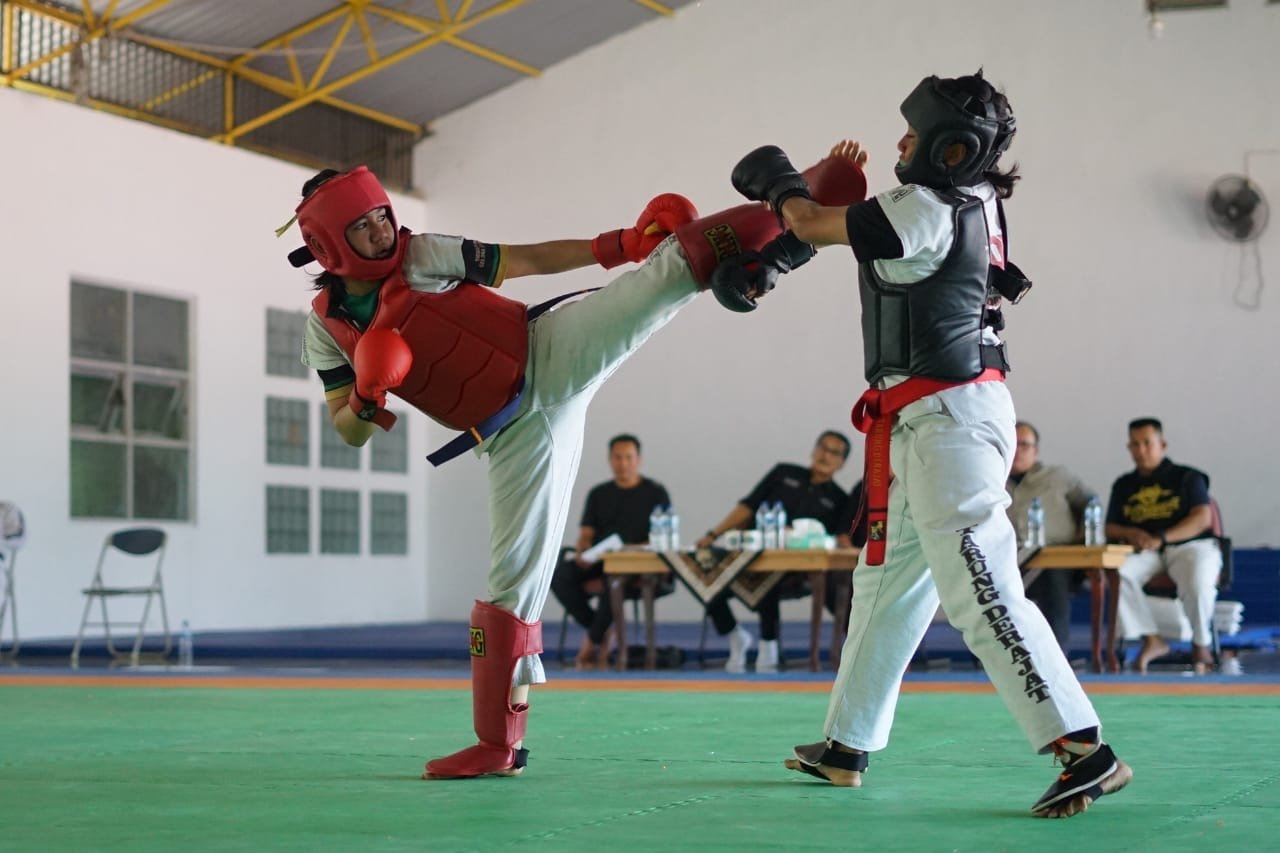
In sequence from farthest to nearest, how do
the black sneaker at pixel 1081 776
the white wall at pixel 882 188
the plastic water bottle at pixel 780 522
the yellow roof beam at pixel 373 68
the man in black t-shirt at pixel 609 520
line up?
the yellow roof beam at pixel 373 68 → the white wall at pixel 882 188 → the man in black t-shirt at pixel 609 520 → the plastic water bottle at pixel 780 522 → the black sneaker at pixel 1081 776

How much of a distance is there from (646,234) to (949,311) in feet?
2.41

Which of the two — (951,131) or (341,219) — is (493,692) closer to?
(341,219)

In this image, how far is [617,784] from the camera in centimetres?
350

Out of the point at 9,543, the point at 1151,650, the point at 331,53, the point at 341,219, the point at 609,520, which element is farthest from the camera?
the point at 331,53

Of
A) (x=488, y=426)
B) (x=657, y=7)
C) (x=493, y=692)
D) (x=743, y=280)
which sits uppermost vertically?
(x=657, y=7)

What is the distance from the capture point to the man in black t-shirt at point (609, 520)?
9047 mm

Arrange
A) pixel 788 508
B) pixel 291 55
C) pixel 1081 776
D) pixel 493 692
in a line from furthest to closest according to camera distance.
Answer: pixel 291 55
pixel 788 508
pixel 493 692
pixel 1081 776

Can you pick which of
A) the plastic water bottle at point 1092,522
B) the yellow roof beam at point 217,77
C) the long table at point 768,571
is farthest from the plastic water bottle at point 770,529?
the yellow roof beam at point 217,77

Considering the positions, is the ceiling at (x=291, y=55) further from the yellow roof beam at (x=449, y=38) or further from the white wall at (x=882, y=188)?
the white wall at (x=882, y=188)

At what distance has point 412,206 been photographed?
15328mm

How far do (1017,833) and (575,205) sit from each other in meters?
12.2

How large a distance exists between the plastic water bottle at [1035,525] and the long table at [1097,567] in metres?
0.14

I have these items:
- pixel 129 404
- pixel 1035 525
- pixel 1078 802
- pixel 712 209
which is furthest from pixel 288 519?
pixel 1078 802

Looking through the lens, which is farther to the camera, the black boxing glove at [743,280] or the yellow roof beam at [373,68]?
the yellow roof beam at [373,68]
